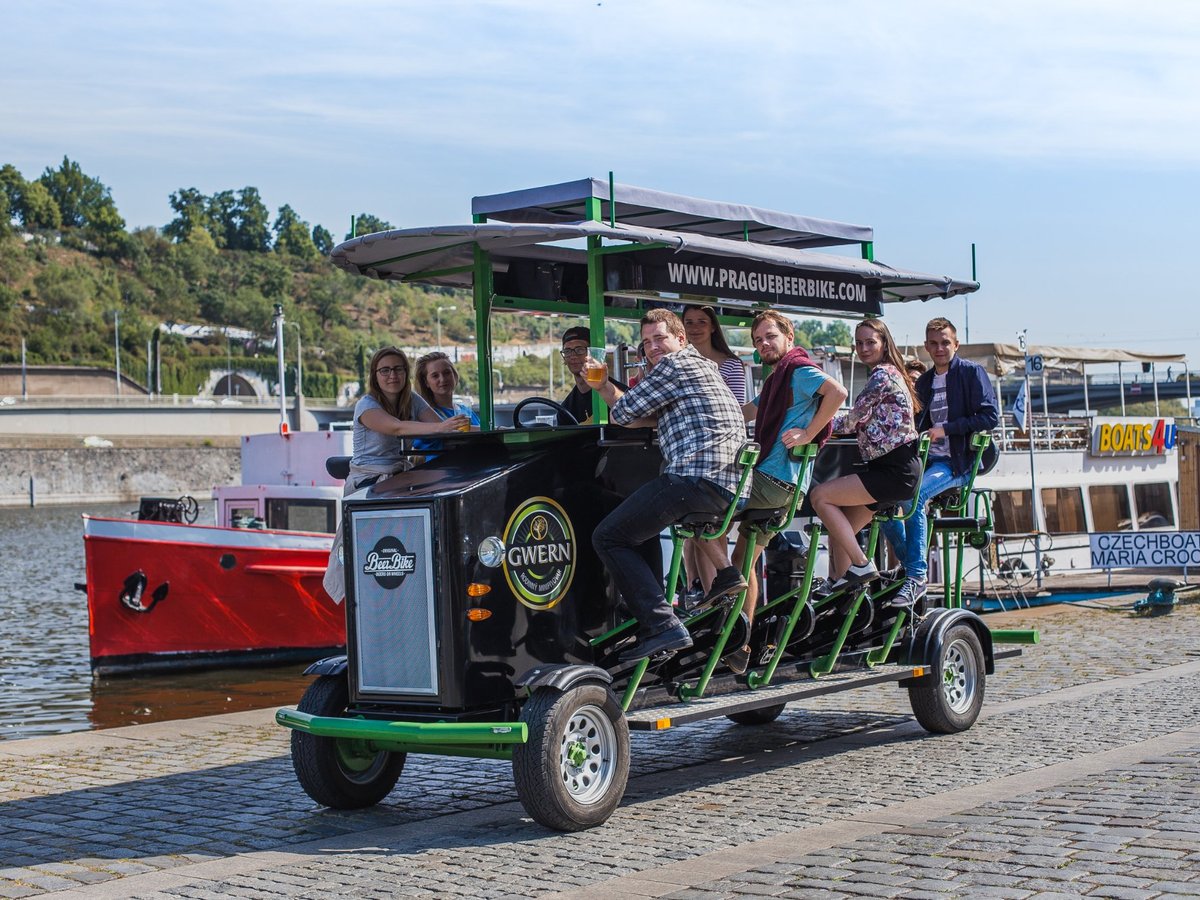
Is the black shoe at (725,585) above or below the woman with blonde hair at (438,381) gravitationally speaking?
below

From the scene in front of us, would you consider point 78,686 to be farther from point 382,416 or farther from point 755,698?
point 755,698

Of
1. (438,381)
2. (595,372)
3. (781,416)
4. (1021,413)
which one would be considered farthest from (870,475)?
(1021,413)

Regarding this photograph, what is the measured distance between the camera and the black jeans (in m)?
8.09

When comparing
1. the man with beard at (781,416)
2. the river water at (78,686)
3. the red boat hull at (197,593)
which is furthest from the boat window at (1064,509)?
the man with beard at (781,416)

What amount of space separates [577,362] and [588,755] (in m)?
2.96

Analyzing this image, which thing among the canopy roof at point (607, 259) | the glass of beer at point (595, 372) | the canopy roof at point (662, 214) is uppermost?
the canopy roof at point (662, 214)

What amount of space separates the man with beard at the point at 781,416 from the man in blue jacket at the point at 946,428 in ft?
4.99

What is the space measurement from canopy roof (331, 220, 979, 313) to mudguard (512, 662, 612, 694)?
223 cm

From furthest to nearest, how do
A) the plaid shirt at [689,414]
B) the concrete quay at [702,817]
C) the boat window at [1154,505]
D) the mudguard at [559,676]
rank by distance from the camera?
the boat window at [1154,505] → the plaid shirt at [689,414] → the mudguard at [559,676] → the concrete quay at [702,817]

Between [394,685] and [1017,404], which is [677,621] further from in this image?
[1017,404]

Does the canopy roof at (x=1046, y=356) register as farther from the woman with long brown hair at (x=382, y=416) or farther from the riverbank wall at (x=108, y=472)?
the riverbank wall at (x=108, y=472)

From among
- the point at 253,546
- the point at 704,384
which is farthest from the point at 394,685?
the point at 253,546

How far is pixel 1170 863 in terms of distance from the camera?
630 cm

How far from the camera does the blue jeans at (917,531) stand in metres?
10.4
